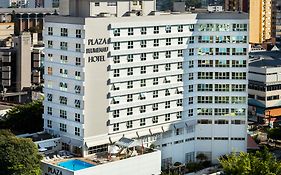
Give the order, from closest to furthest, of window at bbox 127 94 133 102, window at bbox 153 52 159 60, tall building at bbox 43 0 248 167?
tall building at bbox 43 0 248 167 < window at bbox 127 94 133 102 < window at bbox 153 52 159 60

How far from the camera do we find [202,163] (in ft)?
234

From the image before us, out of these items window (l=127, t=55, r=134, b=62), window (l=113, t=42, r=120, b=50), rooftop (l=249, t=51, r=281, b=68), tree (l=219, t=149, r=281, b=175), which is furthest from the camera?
rooftop (l=249, t=51, r=281, b=68)

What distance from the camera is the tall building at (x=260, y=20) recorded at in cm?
14400

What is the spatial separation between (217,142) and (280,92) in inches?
1119

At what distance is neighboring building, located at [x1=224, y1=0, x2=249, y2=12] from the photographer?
5827 inches

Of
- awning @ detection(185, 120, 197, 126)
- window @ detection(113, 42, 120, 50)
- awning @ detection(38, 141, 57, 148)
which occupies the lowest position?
awning @ detection(38, 141, 57, 148)

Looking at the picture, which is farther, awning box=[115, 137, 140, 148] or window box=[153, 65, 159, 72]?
window box=[153, 65, 159, 72]

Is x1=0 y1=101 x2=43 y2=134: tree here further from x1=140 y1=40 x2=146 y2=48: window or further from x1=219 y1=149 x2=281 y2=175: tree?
x1=219 y1=149 x2=281 y2=175: tree

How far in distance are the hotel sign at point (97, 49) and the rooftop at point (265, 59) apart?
4176cm

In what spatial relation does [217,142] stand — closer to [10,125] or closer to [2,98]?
[10,125]

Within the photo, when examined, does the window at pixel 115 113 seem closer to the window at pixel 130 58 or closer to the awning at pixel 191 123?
the window at pixel 130 58

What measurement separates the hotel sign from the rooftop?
1644 inches

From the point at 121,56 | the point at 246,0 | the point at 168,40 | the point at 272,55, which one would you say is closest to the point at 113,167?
the point at 121,56

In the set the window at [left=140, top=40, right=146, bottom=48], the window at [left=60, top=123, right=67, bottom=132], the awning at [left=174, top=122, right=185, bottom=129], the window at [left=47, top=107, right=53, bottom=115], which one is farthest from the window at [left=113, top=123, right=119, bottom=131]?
the window at [left=140, top=40, right=146, bottom=48]
